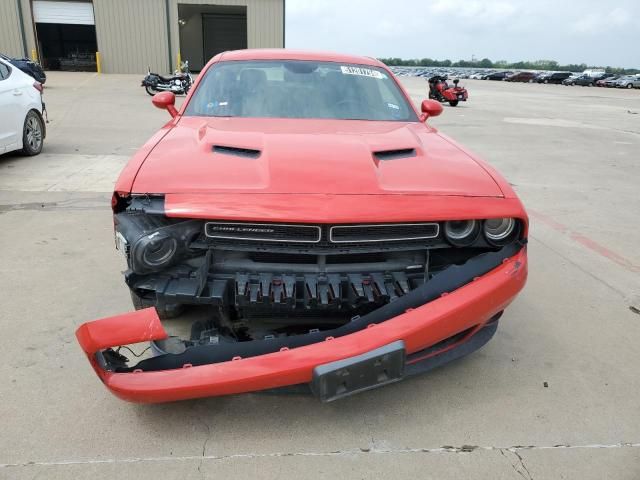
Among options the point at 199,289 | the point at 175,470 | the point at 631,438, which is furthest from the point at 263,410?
the point at 631,438

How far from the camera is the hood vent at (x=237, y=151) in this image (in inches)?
96.0

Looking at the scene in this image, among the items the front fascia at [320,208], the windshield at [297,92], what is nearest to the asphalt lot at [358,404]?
the front fascia at [320,208]

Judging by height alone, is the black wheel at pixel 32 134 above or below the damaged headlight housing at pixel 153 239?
below

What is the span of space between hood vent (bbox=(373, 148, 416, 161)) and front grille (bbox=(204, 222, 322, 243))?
0.61 m

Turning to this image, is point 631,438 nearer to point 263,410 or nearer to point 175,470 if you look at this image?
point 263,410

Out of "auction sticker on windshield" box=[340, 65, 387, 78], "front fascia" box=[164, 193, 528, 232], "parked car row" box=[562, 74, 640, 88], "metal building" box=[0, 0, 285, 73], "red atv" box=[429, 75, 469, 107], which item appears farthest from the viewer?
"parked car row" box=[562, 74, 640, 88]

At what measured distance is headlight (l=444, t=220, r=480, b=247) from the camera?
7.53 feet

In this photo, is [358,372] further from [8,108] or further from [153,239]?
[8,108]

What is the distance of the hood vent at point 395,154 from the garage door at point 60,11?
31.9m

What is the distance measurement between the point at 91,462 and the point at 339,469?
3.18 ft

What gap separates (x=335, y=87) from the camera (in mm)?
3596

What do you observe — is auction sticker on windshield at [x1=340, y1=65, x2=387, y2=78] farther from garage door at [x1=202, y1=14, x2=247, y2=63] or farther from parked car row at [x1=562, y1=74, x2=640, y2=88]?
parked car row at [x1=562, y1=74, x2=640, y2=88]

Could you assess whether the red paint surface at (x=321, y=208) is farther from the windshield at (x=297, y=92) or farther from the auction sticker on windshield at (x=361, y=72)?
the auction sticker on windshield at (x=361, y=72)

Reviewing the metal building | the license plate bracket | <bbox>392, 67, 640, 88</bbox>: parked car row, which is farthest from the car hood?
<bbox>392, 67, 640, 88</bbox>: parked car row
